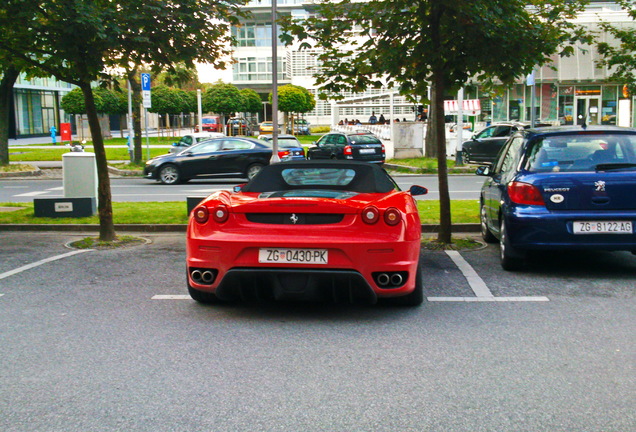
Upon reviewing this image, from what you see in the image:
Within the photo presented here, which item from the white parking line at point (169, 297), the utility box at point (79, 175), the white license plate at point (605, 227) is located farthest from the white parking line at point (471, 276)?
the utility box at point (79, 175)

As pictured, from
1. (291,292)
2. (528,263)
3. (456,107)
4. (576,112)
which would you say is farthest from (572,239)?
(576,112)

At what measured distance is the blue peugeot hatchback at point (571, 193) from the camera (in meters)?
7.54

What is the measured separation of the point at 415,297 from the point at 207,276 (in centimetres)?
174

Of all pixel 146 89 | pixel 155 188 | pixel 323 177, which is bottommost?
pixel 155 188

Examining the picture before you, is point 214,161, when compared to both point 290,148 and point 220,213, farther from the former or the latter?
point 220,213

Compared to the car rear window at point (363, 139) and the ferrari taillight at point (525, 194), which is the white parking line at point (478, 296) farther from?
the car rear window at point (363, 139)

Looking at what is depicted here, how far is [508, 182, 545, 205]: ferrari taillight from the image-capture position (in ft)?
25.3

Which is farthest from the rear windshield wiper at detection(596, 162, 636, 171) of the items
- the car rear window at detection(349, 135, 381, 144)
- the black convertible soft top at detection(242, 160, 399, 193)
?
the car rear window at detection(349, 135, 381, 144)

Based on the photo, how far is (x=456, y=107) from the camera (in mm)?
30312

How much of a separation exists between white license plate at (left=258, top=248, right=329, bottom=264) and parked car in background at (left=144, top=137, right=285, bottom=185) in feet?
56.4

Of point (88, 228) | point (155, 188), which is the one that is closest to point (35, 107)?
point (155, 188)

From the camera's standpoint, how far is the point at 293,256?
589cm

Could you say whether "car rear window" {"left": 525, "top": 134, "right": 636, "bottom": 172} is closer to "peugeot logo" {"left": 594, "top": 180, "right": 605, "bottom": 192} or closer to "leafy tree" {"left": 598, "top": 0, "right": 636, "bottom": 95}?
"peugeot logo" {"left": 594, "top": 180, "right": 605, "bottom": 192}

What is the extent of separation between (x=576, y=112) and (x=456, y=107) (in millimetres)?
21878
